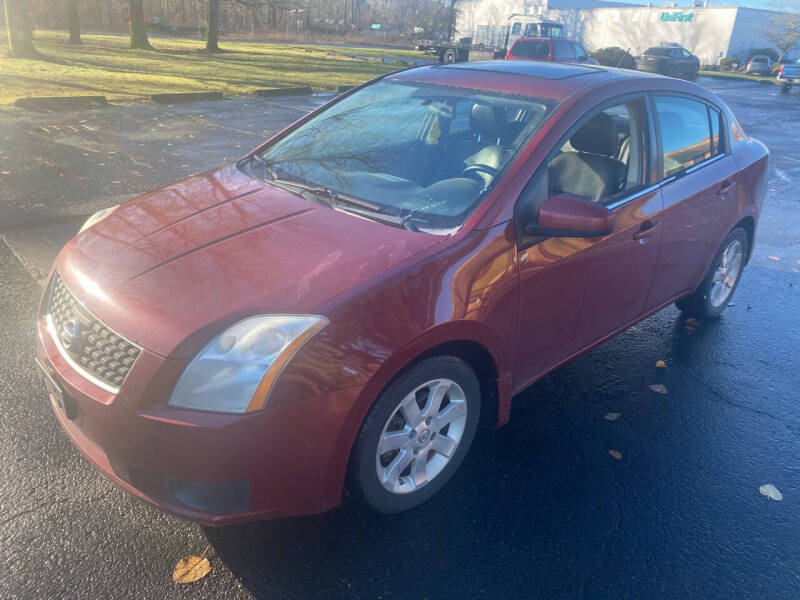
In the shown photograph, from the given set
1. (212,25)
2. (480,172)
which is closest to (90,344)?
(480,172)

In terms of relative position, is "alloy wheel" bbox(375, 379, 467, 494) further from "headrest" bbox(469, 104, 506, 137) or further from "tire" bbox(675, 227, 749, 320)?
"tire" bbox(675, 227, 749, 320)

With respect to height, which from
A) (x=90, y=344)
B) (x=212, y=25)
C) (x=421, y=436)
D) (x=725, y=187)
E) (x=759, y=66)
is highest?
(x=759, y=66)

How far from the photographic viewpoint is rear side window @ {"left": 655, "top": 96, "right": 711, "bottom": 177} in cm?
365

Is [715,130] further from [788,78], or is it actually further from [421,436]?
[788,78]

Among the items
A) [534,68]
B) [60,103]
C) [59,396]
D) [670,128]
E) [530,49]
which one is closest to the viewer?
[59,396]

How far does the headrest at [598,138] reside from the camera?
3.39 metres

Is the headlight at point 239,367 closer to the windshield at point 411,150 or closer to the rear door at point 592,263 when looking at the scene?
the windshield at point 411,150

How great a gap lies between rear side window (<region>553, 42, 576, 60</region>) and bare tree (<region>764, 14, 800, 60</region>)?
2830cm

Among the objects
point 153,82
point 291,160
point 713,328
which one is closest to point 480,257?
point 291,160

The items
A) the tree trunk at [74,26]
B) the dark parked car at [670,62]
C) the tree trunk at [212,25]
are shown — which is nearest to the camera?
the tree trunk at [74,26]

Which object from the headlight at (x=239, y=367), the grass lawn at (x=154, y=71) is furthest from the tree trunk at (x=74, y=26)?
the headlight at (x=239, y=367)

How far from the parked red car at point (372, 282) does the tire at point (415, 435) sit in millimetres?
11

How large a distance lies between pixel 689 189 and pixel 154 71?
18.8 m

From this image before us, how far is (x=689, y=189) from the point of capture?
12.3 feet
